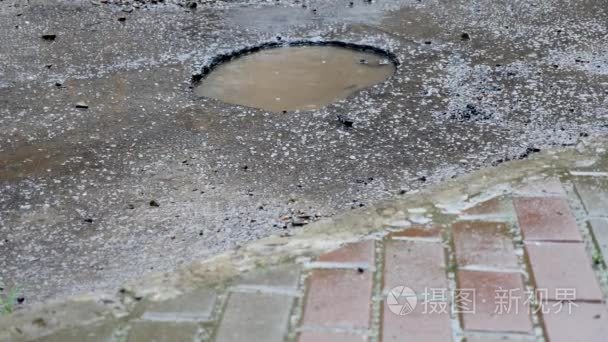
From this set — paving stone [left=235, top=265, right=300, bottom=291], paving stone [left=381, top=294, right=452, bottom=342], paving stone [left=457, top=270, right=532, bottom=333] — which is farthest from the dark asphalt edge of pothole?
paving stone [left=381, top=294, right=452, bottom=342]

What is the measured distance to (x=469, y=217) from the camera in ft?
8.30

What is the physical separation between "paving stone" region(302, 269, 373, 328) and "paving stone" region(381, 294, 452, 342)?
0.21 ft

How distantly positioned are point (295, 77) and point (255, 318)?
1.67 metres

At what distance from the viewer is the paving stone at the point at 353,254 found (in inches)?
93.1

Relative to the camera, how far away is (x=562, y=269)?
2.29 metres

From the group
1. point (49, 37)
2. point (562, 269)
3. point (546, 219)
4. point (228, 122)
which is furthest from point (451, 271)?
point (49, 37)

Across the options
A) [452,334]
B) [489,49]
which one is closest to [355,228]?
[452,334]

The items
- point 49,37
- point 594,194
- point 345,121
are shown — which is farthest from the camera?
point 49,37

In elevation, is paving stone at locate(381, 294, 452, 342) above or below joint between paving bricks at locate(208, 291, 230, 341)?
below

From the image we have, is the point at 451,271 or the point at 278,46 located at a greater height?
the point at 278,46

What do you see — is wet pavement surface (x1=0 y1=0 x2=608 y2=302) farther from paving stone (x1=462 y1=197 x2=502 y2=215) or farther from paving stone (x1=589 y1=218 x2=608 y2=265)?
paving stone (x1=589 y1=218 x2=608 y2=265)

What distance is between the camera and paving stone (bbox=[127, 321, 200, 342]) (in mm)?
2104

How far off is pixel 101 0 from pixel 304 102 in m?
1.90

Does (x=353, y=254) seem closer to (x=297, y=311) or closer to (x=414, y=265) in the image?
(x=414, y=265)
